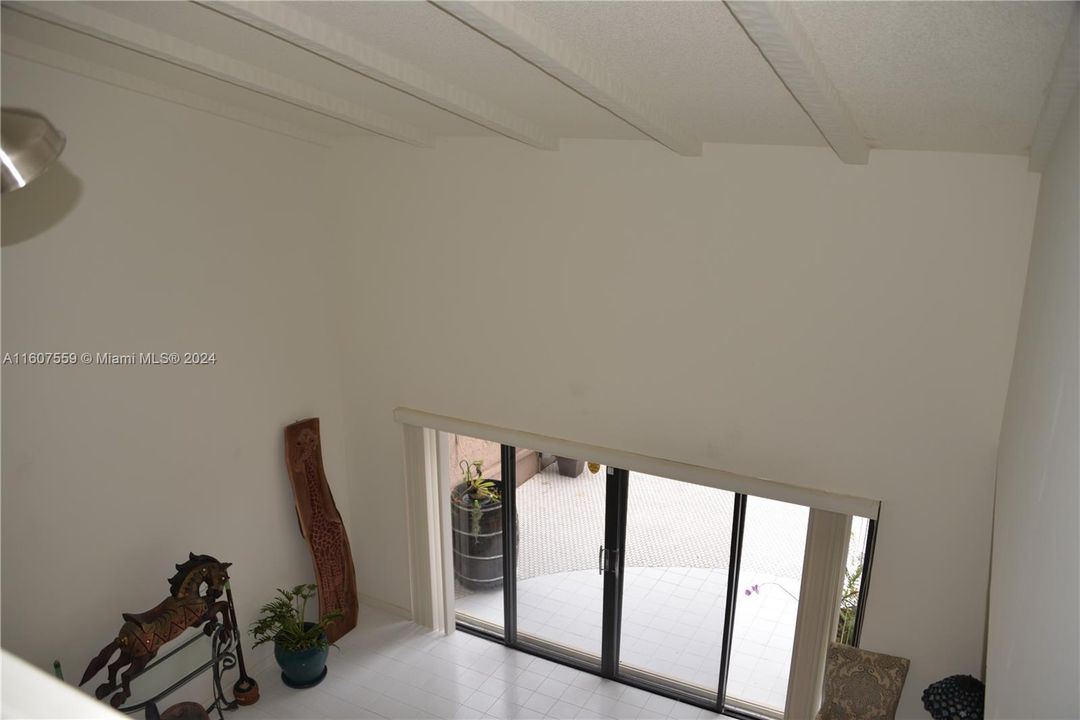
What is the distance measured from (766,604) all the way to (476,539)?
259 centimetres

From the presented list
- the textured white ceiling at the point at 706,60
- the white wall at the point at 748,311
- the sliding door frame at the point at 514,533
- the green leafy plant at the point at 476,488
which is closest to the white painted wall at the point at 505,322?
the white wall at the point at 748,311

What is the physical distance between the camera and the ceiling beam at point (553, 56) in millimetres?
2172

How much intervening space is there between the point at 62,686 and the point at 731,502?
16.0ft

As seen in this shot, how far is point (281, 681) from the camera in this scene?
5.96m

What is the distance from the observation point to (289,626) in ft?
18.9

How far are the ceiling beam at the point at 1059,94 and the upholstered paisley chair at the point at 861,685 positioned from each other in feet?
10.3

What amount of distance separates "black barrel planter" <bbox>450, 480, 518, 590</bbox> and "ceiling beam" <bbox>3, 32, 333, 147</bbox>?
337 cm

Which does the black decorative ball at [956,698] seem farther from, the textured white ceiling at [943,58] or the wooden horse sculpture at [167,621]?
the wooden horse sculpture at [167,621]

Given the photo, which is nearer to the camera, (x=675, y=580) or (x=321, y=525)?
(x=675, y=580)

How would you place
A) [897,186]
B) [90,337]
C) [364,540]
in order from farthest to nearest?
[364,540] < [90,337] < [897,186]

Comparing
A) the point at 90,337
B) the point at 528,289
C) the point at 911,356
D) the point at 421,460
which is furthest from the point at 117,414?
the point at 911,356

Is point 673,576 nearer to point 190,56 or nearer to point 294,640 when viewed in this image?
point 294,640

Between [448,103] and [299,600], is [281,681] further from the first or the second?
[448,103]

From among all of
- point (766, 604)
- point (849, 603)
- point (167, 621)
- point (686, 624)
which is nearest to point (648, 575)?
point (686, 624)
